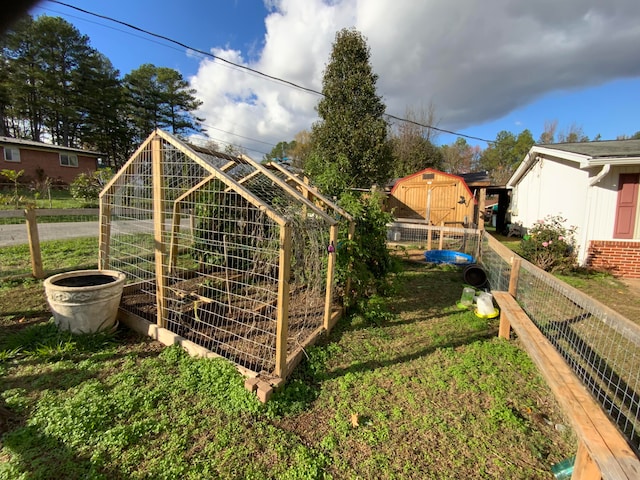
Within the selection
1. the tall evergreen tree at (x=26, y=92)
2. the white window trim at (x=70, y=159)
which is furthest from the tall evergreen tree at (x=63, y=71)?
the white window trim at (x=70, y=159)

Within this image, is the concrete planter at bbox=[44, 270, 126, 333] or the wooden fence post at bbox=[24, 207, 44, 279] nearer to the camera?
the concrete planter at bbox=[44, 270, 126, 333]

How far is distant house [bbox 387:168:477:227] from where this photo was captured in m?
14.7

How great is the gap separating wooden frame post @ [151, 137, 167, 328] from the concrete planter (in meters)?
0.58

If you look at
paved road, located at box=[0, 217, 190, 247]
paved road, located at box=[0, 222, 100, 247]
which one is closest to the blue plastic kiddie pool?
paved road, located at box=[0, 217, 190, 247]

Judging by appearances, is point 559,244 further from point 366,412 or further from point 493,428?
point 366,412

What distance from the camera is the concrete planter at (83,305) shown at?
10.4 feet

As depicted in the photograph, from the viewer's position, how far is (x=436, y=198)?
604 inches

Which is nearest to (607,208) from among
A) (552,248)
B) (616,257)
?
(616,257)

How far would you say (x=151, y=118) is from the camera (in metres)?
33.1

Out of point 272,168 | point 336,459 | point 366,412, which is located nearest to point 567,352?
point 366,412

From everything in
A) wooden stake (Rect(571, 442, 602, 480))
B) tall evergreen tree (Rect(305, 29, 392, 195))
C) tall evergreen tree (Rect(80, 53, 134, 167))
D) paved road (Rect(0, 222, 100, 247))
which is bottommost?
wooden stake (Rect(571, 442, 602, 480))

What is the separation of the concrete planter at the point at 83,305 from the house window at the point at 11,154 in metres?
24.8

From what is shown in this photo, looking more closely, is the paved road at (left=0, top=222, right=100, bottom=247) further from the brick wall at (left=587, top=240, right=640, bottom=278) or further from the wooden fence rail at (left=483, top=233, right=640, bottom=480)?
the brick wall at (left=587, top=240, right=640, bottom=278)

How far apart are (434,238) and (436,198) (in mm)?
5276
